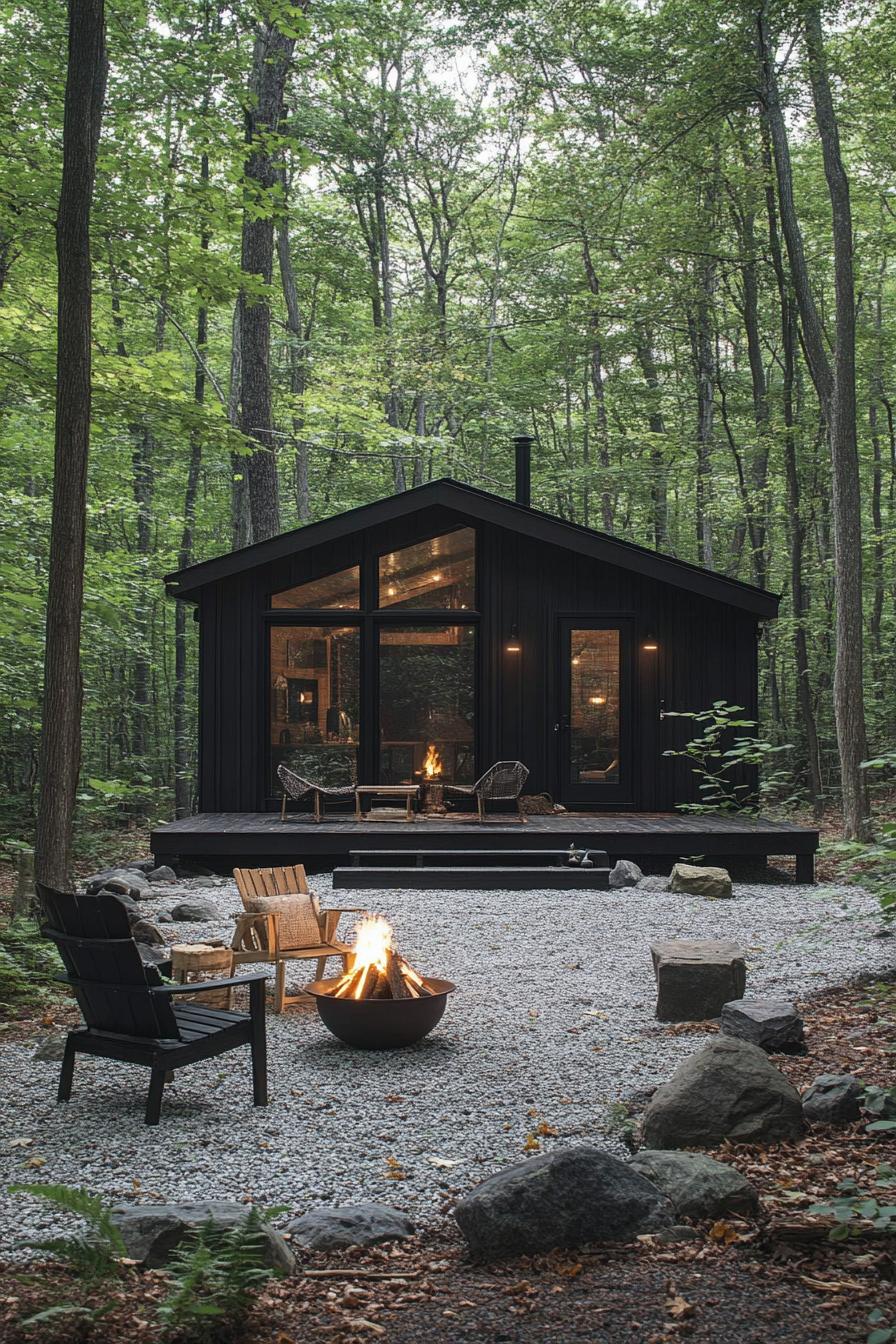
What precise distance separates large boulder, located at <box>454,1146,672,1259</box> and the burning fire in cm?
869

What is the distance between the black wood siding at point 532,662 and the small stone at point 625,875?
2199 millimetres

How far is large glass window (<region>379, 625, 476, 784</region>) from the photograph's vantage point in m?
11.8

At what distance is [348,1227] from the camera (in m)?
3.07

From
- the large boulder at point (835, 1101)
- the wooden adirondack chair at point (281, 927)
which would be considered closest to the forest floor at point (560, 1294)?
the large boulder at point (835, 1101)

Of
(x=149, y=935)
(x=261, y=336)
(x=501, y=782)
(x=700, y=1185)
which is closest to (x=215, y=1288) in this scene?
(x=700, y=1185)

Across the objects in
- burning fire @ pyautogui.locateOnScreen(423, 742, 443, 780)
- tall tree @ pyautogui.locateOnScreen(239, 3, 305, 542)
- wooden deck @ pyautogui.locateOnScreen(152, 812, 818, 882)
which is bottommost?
wooden deck @ pyautogui.locateOnScreen(152, 812, 818, 882)

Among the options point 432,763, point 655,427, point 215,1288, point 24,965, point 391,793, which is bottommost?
point 24,965

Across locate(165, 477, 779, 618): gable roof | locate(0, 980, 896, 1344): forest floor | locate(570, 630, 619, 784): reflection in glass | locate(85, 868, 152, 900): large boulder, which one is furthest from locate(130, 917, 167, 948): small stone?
locate(570, 630, 619, 784): reflection in glass

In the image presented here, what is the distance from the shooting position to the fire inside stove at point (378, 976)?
4914 millimetres

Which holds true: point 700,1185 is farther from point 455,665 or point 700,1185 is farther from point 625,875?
point 455,665

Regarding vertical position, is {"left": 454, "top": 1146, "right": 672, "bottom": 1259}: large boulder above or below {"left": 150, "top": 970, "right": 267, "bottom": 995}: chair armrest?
below

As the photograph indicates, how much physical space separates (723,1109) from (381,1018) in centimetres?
166

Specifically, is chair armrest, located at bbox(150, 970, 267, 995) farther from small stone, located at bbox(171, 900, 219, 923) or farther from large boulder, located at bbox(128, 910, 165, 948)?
small stone, located at bbox(171, 900, 219, 923)

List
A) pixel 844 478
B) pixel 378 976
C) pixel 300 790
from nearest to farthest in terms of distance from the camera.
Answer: pixel 378 976
pixel 300 790
pixel 844 478
